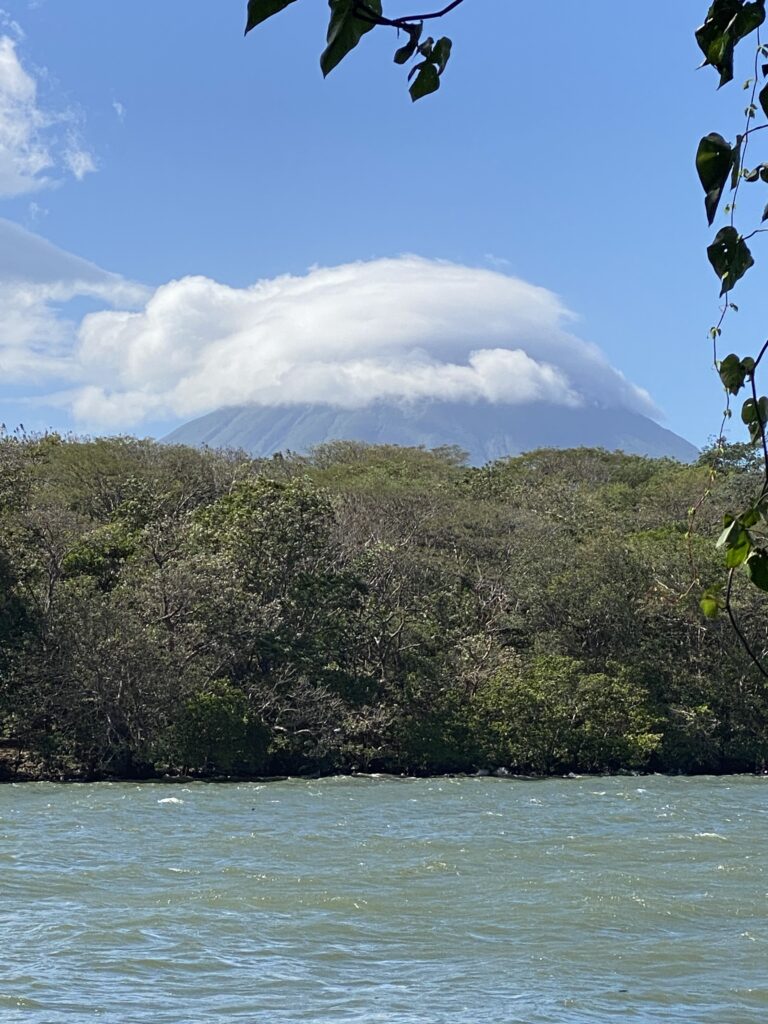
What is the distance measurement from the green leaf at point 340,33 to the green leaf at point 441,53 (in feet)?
0.88

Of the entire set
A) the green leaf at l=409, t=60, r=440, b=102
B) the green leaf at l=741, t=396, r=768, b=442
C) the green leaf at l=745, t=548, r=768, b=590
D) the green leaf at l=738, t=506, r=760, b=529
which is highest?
the green leaf at l=409, t=60, r=440, b=102

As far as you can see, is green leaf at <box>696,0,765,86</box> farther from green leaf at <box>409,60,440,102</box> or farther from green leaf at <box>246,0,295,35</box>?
green leaf at <box>246,0,295,35</box>

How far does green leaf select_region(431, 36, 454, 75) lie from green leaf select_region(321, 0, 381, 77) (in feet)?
0.88

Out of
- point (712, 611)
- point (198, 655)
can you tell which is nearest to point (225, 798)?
point (198, 655)

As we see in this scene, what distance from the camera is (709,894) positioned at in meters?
14.2

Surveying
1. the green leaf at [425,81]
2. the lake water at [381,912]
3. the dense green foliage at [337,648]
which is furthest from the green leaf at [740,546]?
the dense green foliage at [337,648]

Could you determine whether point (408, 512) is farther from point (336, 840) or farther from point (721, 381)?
point (721, 381)

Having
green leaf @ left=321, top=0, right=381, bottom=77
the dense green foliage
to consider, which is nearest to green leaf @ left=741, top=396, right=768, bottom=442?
green leaf @ left=321, top=0, right=381, bottom=77

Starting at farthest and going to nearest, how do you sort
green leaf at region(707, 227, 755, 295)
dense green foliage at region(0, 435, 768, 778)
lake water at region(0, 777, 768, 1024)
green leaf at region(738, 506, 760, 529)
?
dense green foliage at region(0, 435, 768, 778) < lake water at region(0, 777, 768, 1024) < green leaf at region(707, 227, 755, 295) < green leaf at region(738, 506, 760, 529)

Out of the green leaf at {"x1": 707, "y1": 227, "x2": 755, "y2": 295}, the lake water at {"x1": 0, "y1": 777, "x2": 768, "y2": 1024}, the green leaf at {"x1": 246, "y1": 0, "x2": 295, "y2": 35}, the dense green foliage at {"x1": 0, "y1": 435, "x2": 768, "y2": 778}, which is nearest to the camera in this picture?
the green leaf at {"x1": 246, "y1": 0, "x2": 295, "y2": 35}

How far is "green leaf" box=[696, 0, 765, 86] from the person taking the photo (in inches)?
65.2

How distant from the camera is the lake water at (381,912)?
9.77m

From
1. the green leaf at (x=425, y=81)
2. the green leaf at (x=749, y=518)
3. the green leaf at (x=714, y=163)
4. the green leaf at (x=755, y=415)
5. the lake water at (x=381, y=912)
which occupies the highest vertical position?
the green leaf at (x=425, y=81)

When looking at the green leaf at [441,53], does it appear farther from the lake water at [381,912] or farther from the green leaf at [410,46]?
the lake water at [381,912]
